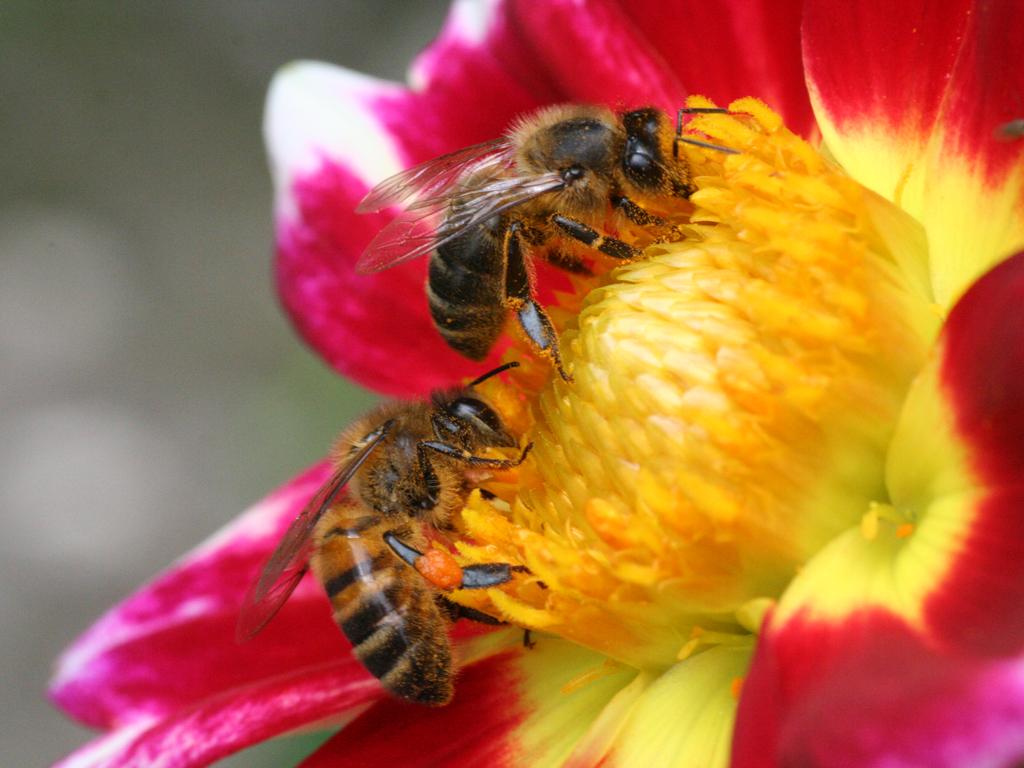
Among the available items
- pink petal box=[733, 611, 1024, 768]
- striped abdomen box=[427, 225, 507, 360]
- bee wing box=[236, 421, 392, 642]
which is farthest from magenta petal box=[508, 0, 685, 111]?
pink petal box=[733, 611, 1024, 768]

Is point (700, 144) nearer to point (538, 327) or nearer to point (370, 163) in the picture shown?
point (538, 327)

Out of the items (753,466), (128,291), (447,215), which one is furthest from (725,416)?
(128,291)

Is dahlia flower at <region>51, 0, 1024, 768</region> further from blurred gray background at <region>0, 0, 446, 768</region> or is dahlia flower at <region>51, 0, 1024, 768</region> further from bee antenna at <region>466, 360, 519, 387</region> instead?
blurred gray background at <region>0, 0, 446, 768</region>

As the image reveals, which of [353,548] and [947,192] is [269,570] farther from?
Answer: [947,192]

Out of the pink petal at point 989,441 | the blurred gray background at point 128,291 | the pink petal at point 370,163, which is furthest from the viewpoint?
the blurred gray background at point 128,291

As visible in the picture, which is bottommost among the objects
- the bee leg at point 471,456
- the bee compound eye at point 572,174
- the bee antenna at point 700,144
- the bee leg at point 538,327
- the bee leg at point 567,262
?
the bee leg at point 471,456

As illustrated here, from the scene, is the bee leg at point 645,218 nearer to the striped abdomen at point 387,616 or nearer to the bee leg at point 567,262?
the bee leg at point 567,262

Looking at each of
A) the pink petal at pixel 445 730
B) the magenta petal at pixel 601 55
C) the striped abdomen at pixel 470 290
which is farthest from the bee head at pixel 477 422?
the magenta petal at pixel 601 55
